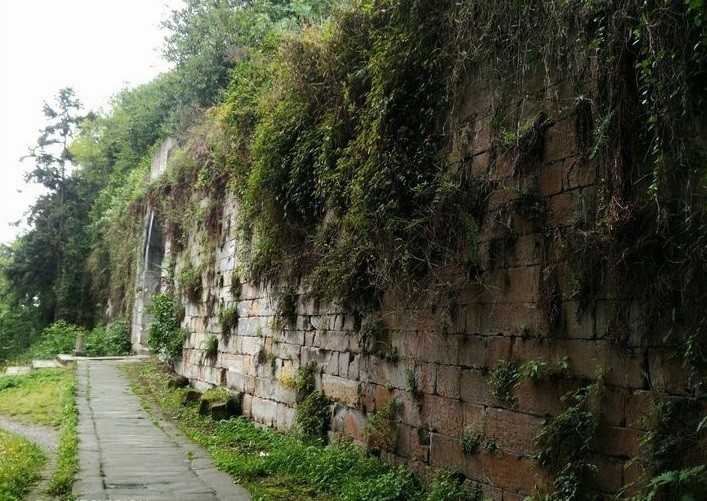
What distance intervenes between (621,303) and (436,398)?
79.0 inches

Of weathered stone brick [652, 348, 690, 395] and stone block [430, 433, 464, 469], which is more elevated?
weathered stone brick [652, 348, 690, 395]

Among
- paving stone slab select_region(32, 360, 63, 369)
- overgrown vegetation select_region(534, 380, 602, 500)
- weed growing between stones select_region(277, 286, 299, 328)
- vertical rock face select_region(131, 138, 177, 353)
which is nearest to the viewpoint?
overgrown vegetation select_region(534, 380, 602, 500)

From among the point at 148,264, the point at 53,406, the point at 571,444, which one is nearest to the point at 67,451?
the point at 53,406

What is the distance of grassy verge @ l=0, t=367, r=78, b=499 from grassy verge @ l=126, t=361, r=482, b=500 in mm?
1418

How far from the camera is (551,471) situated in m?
4.15

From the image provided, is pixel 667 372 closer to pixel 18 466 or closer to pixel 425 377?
pixel 425 377

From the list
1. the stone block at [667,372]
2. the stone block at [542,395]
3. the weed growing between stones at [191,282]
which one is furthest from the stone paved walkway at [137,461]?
the stone block at [667,372]

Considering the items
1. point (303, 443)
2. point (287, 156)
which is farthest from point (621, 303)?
point (287, 156)

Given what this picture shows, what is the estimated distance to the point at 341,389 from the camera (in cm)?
686

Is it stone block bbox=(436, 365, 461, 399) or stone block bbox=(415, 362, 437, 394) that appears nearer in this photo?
stone block bbox=(436, 365, 461, 399)

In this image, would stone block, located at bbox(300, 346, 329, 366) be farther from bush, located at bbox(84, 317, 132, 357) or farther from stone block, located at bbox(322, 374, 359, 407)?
bush, located at bbox(84, 317, 132, 357)

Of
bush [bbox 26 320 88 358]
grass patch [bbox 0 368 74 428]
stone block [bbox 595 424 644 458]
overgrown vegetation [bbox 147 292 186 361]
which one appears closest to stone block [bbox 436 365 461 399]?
stone block [bbox 595 424 644 458]

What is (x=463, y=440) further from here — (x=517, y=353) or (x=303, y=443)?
(x=303, y=443)

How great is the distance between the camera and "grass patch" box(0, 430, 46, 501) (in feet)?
17.4
